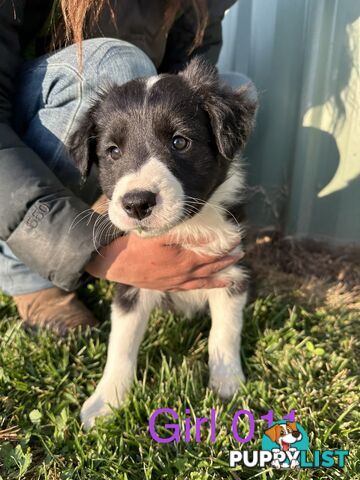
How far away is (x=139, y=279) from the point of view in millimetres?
1975

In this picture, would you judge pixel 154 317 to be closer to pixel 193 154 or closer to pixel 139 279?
pixel 139 279

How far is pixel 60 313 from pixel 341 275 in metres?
1.75

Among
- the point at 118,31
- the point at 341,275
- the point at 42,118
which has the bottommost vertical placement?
the point at 341,275

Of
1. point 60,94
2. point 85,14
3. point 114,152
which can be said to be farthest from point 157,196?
point 85,14

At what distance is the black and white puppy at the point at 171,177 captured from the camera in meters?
1.60

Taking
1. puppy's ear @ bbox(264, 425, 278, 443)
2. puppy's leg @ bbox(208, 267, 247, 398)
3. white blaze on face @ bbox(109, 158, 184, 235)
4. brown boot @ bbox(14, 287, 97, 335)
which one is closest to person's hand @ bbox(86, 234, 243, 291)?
puppy's leg @ bbox(208, 267, 247, 398)

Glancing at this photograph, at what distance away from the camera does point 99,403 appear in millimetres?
1863

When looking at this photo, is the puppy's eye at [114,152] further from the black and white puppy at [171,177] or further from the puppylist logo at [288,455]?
the puppylist logo at [288,455]

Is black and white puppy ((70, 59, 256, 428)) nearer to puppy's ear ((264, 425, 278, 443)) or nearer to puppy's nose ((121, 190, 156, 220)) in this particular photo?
puppy's nose ((121, 190, 156, 220))

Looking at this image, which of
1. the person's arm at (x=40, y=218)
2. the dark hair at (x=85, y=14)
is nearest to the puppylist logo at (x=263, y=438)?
the person's arm at (x=40, y=218)

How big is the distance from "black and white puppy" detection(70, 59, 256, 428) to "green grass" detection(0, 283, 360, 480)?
11 centimetres

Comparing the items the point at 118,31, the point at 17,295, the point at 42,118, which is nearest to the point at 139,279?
the point at 17,295

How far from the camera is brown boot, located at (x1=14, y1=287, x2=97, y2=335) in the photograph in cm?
234

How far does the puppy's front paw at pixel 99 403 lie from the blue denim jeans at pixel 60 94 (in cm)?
75
